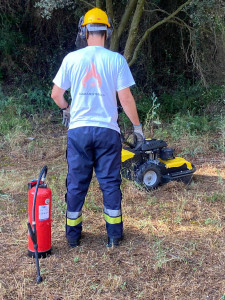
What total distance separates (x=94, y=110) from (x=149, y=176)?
182cm

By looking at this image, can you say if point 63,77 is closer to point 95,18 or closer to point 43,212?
point 95,18

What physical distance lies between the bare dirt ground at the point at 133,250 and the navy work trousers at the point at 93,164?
0.29 meters

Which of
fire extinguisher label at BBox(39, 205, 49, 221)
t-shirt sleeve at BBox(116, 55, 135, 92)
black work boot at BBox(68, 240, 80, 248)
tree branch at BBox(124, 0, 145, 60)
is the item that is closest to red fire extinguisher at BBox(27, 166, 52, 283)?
fire extinguisher label at BBox(39, 205, 49, 221)

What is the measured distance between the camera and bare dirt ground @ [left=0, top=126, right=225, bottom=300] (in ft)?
9.48

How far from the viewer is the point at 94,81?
3344 millimetres

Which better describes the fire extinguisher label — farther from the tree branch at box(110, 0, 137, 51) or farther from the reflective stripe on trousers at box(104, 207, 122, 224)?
the tree branch at box(110, 0, 137, 51)

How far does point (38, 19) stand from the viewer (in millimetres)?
9984

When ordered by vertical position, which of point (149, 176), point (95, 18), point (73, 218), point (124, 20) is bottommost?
point (149, 176)

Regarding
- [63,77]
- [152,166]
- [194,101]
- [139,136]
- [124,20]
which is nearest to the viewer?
[63,77]

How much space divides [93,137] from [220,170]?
3059mm

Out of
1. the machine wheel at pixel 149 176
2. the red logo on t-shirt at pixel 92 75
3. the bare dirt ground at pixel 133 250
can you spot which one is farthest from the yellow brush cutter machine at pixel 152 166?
the red logo on t-shirt at pixel 92 75

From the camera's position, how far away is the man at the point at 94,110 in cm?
334

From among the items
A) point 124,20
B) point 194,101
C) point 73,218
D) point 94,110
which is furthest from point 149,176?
point 194,101

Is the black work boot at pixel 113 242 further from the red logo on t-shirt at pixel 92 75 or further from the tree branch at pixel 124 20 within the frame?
the tree branch at pixel 124 20
